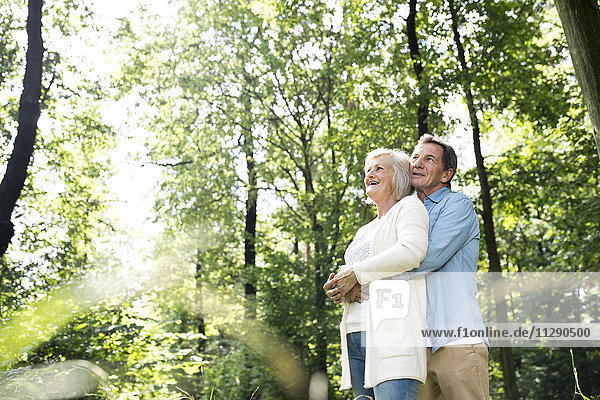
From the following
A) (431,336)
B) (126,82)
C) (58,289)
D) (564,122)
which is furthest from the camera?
(126,82)

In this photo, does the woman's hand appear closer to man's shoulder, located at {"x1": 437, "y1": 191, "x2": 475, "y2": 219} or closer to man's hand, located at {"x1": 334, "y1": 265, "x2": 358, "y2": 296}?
man's hand, located at {"x1": 334, "y1": 265, "x2": 358, "y2": 296}

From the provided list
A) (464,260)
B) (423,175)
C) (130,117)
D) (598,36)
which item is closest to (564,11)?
(598,36)

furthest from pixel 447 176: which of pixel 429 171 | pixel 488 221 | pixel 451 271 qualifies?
pixel 488 221

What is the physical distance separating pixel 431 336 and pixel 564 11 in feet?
10.2

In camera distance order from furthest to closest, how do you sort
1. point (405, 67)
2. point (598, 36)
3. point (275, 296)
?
point (275, 296) → point (405, 67) → point (598, 36)

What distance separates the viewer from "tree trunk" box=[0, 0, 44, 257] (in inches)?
282

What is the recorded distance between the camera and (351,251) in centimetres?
265

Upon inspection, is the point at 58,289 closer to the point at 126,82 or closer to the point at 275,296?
the point at 275,296

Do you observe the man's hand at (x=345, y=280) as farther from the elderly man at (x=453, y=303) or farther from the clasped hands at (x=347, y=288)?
the elderly man at (x=453, y=303)

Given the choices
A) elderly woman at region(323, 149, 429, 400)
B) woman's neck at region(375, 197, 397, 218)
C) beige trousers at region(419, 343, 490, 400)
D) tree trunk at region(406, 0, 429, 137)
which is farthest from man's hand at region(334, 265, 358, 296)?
tree trunk at region(406, 0, 429, 137)

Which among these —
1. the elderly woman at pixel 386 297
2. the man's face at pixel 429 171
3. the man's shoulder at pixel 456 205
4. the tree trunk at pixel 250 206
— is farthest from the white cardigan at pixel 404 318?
the tree trunk at pixel 250 206

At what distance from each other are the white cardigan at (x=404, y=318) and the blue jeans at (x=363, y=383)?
0.03m

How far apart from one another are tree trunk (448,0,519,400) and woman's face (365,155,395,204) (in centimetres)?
643

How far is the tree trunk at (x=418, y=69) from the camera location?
8.27m
